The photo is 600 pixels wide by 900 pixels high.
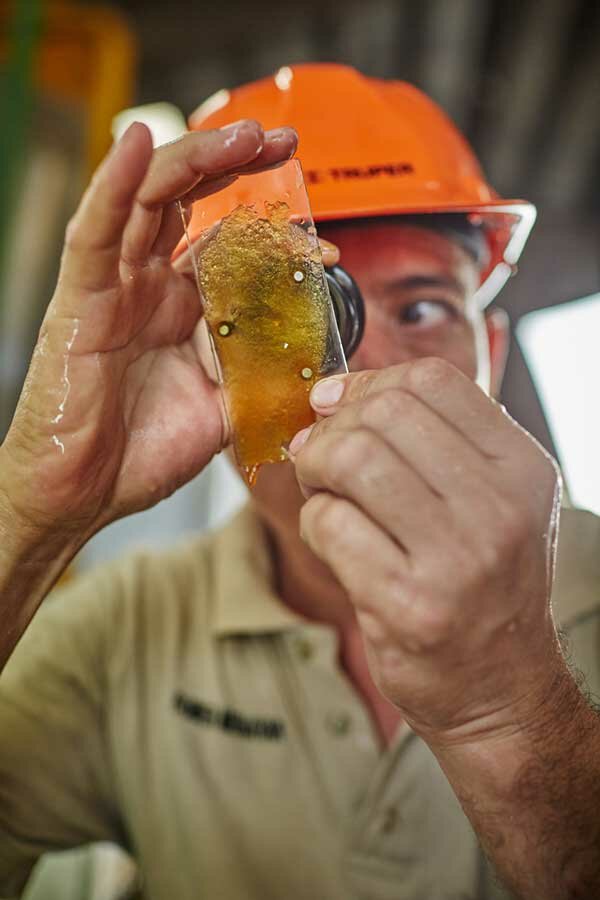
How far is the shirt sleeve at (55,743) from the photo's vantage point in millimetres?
1352

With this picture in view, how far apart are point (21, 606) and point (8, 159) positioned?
1.68 m

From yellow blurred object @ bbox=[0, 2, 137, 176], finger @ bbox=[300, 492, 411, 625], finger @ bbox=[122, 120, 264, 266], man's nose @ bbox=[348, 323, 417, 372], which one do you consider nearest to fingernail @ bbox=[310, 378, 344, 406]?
finger @ bbox=[300, 492, 411, 625]

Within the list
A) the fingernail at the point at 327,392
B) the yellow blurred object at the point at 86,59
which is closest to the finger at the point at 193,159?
the fingernail at the point at 327,392

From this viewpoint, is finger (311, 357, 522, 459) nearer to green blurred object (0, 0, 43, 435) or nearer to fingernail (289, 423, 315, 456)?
fingernail (289, 423, 315, 456)

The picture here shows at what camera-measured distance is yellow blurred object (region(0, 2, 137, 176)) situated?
8.19ft

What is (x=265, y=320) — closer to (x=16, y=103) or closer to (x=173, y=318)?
(x=173, y=318)

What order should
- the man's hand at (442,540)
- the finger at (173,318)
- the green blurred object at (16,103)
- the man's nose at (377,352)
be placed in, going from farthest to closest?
the green blurred object at (16,103)
the man's nose at (377,352)
the finger at (173,318)
the man's hand at (442,540)

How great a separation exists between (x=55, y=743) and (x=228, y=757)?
0.33 m

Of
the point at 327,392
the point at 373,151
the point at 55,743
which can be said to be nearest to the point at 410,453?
the point at 327,392

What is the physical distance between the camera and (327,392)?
0.81 m

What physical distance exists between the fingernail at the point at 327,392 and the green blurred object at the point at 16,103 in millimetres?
1781

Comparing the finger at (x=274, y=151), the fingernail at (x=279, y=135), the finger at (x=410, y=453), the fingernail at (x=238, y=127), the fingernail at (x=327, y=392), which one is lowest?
the fingernail at (x=327, y=392)

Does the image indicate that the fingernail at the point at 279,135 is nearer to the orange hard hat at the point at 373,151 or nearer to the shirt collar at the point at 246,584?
the orange hard hat at the point at 373,151

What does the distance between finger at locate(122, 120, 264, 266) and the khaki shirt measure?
0.74 m
